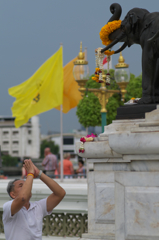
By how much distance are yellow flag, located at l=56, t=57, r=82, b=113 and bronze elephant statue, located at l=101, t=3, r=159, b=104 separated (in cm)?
1153

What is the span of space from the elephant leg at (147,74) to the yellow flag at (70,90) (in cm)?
1176

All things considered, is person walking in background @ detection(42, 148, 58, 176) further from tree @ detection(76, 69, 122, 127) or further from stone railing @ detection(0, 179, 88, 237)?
tree @ detection(76, 69, 122, 127)

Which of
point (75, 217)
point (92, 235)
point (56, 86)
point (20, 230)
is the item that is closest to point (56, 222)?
point (75, 217)

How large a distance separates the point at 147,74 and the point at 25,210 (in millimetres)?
2099

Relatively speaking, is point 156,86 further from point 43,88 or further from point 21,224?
point 43,88

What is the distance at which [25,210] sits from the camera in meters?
3.75

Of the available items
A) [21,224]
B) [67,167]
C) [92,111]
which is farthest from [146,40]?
[92,111]

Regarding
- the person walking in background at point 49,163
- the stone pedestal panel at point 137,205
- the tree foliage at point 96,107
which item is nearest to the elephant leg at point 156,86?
the stone pedestal panel at point 137,205

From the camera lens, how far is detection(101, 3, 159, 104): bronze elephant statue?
4.63 m

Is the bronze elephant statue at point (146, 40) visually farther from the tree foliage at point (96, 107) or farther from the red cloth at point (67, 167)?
the tree foliage at point (96, 107)

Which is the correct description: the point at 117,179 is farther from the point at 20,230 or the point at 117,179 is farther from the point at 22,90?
the point at 22,90

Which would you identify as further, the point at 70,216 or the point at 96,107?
the point at 96,107

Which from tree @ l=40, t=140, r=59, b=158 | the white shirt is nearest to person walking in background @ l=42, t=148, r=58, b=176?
the white shirt

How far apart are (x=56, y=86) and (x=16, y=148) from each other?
11921cm
